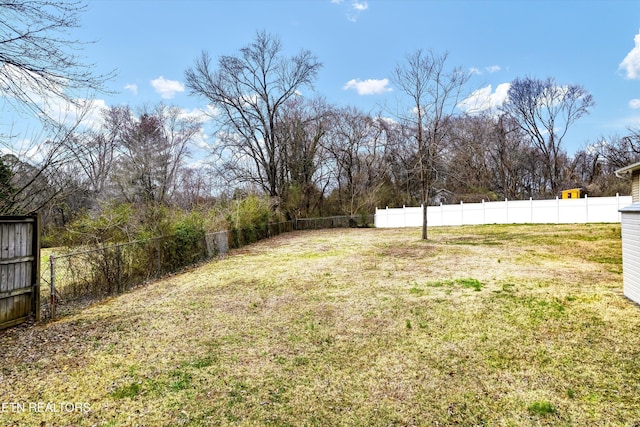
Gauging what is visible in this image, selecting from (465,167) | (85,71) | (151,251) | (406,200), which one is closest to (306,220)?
(406,200)

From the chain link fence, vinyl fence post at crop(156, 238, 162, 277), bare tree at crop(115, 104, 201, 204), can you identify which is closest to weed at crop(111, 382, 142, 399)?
the chain link fence

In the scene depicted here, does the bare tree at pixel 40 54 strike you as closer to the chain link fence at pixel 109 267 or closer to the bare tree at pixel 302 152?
the chain link fence at pixel 109 267

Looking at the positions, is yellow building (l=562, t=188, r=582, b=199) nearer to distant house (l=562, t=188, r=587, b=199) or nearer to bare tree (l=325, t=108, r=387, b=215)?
distant house (l=562, t=188, r=587, b=199)

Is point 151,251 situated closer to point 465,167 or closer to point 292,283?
point 292,283

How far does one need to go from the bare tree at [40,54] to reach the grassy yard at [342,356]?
3.01 meters

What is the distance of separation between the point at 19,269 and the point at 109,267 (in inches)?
74.7

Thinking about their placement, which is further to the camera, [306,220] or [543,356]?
[306,220]

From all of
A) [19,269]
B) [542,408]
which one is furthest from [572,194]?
[19,269]

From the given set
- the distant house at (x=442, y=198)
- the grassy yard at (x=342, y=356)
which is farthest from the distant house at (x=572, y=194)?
the grassy yard at (x=342, y=356)

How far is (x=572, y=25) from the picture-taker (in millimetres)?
13922

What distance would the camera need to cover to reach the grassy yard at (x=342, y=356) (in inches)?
97.0

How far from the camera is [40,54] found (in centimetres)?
378

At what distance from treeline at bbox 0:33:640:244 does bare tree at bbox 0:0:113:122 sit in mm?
4338

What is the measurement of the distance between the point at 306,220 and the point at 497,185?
1804 centimetres
